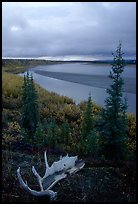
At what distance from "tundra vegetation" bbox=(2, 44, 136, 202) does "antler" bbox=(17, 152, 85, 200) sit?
19 centimetres

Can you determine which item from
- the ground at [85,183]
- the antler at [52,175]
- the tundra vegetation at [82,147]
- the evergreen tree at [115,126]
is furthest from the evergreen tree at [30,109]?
the antler at [52,175]

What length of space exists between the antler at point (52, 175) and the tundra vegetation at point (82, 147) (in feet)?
0.64

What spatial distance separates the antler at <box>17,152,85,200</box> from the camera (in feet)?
20.6

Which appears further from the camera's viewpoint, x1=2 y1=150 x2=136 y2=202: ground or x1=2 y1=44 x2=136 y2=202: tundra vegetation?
x1=2 y1=44 x2=136 y2=202: tundra vegetation

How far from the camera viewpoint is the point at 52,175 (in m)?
7.07

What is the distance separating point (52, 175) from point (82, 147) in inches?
331

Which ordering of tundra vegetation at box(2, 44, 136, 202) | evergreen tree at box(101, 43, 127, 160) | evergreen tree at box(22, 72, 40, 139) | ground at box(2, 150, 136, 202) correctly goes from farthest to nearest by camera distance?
evergreen tree at box(22, 72, 40, 139) → evergreen tree at box(101, 43, 127, 160) → tundra vegetation at box(2, 44, 136, 202) → ground at box(2, 150, 136, 202)

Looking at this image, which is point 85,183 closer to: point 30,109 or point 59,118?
point 30,109

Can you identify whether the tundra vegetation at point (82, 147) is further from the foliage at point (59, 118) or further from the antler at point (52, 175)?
the antler at point (52, 175)

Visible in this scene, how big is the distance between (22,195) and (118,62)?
8774mm

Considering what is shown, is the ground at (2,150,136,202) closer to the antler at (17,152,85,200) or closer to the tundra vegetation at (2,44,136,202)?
the tundra vegetation at (2,44,136,202)

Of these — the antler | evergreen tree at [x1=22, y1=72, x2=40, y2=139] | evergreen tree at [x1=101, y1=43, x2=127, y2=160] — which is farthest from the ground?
evergreen tree at [x1=22, y1=72, x2=40, y2=139]

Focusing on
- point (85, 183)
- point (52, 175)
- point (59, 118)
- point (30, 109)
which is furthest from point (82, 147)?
point (59, 118)

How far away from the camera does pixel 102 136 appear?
566 inches
